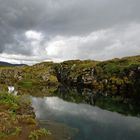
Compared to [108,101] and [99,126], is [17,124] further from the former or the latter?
[108,101]

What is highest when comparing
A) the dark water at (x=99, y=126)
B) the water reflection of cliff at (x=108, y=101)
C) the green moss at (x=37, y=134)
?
the green moss at (x=37, y=134)

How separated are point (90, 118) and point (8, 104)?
2089 cm

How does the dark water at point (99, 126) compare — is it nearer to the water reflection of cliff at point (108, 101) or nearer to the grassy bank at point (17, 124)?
the grassy bank at point (17, 124)

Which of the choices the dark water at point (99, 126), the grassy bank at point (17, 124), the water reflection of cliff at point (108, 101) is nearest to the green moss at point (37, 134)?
the grassy bank at point (17, 124)

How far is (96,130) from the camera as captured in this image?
214 ft

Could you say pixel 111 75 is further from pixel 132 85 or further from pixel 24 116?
pixel 24 116

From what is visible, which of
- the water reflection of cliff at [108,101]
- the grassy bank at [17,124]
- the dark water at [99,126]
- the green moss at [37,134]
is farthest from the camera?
the water reflection of cliff at [108,101]

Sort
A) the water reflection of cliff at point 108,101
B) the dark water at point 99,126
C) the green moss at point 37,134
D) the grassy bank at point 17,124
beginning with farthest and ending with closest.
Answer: the water reflection of cliff at point 108,101 < the dark water at point 99,126 < the grassy bank at point 17,124 < the green moss at point 37,134

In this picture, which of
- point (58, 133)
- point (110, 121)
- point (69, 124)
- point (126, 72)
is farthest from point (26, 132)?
point (126, 72)

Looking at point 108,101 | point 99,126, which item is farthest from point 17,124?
point 108,101

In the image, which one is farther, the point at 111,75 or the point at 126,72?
the point at 111,75

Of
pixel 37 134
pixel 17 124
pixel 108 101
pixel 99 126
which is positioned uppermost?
pixel 17 124

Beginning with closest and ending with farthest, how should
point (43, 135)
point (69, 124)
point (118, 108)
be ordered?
point (43, 135), point (69, 124), point (118, 108)

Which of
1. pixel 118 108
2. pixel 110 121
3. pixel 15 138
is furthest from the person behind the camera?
pixel 118 108
